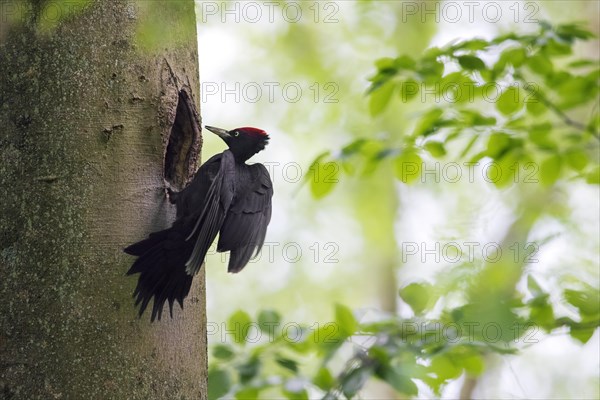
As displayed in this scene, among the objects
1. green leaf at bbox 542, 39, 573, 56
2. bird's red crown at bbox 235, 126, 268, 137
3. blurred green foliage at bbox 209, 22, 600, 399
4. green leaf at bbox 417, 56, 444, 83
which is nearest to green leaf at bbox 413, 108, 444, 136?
blurred green foliage at bbox 209, 22, 600, 399

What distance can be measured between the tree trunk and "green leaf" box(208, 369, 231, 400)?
1.67 feet

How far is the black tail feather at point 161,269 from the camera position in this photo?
1.68 metres

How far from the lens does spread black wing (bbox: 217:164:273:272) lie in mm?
2092

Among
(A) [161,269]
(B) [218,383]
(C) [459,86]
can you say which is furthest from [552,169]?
(A) [161,269]

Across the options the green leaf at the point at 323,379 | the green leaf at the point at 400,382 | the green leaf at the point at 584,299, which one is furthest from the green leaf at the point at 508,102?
the green leaf at the point at 323,379

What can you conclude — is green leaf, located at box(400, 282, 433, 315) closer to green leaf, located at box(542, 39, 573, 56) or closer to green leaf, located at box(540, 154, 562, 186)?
green leaf, located at box(540, 154, 562, 186)

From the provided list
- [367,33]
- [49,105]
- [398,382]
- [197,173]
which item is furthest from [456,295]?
[367,33]

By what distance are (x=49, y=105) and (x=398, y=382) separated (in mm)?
1308

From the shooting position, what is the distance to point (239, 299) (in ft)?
31.1

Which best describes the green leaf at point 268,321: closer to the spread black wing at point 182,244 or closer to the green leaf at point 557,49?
the spread black wing at point 182,244

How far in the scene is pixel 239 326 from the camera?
2.38 meters

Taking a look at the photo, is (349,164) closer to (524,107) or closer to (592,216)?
(524,107)

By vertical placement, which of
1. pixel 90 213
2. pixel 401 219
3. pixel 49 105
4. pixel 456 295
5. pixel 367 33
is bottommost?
pixel 401 219

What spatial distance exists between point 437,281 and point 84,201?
1.01 m
